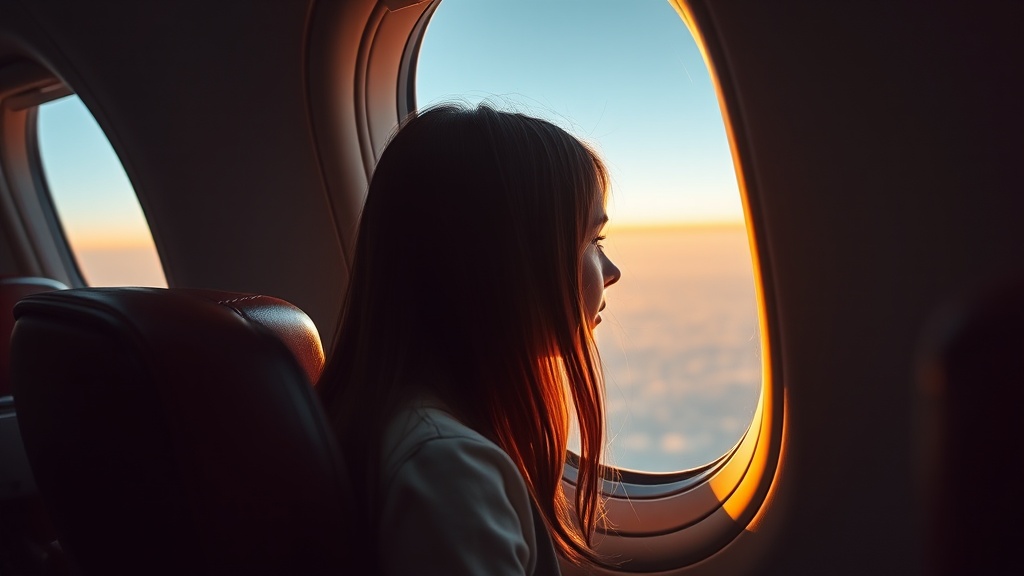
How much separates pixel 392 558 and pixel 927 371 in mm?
507

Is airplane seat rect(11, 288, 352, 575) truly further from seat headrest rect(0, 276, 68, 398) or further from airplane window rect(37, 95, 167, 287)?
airplane window rect(37, 95, 167, 287)

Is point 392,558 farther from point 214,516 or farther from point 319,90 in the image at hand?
point 319,90

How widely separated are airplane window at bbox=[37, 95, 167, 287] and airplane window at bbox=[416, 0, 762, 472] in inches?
88.3

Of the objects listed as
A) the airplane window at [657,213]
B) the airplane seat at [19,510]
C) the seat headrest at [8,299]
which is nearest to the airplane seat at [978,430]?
the airplane window at [657,213]

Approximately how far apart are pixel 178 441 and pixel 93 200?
379 cm

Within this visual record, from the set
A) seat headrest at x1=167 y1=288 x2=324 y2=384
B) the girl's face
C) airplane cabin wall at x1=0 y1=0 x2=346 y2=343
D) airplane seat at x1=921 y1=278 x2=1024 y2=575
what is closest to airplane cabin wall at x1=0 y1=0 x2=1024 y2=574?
the girl's face

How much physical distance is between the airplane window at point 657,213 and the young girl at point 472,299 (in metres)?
0.78

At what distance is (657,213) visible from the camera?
1.93 meters

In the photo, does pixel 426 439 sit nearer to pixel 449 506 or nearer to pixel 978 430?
pixel 449 506

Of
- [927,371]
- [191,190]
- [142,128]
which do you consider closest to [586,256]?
[927,371]

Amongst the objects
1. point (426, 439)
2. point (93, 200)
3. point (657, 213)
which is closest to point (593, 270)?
point (426, 439)

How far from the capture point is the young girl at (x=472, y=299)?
2.89ft

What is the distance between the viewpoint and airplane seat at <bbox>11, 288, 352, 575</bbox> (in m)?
0.66

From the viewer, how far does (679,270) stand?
193cm
